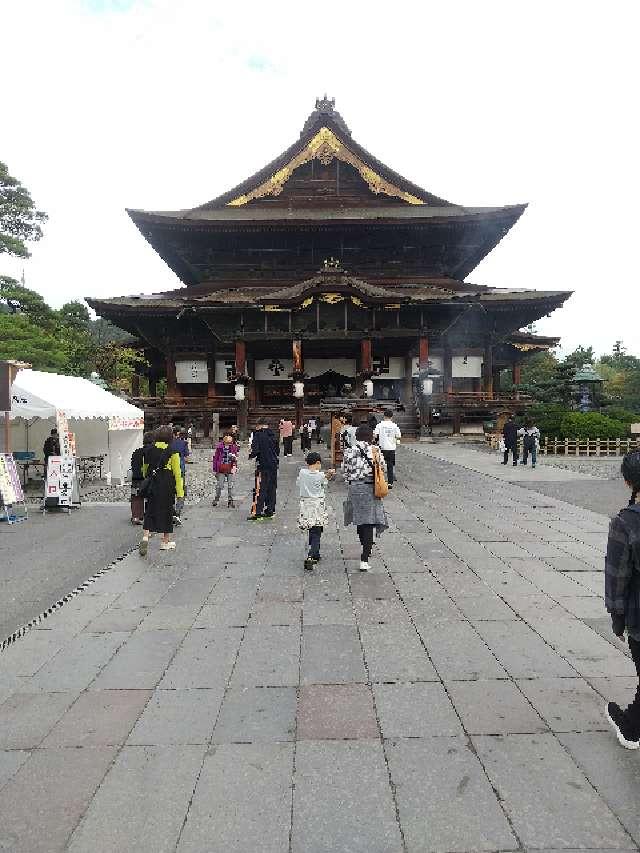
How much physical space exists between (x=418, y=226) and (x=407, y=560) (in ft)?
76.7

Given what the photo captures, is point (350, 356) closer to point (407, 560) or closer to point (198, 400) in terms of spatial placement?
point (198, 400)

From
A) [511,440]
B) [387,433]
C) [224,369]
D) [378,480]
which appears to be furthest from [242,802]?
[224,369]

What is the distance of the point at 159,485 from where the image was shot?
6.73m

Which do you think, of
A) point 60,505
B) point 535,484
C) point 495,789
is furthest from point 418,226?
point 495,789

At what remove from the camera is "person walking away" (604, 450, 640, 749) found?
→ 2.69m

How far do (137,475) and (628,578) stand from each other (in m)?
7.13

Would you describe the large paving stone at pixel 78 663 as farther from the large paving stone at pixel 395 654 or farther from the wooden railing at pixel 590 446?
the wooden railing at pixel 590 446

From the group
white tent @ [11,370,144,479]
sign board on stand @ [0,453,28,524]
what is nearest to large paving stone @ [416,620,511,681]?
sign board on stand @ [0,453,28,524]

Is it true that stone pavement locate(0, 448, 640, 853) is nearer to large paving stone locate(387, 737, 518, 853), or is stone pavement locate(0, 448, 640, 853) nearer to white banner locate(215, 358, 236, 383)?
large paving stone locate(387, 737, 518, 853)

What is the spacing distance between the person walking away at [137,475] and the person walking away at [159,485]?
0.80 feet

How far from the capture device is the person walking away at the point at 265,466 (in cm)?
832

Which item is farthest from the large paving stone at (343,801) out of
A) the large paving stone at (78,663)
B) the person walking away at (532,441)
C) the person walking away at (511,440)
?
the person walking away at (511,440)

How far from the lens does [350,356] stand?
1110 inches

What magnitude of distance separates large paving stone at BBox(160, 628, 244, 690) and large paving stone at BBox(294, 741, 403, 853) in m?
1.00
